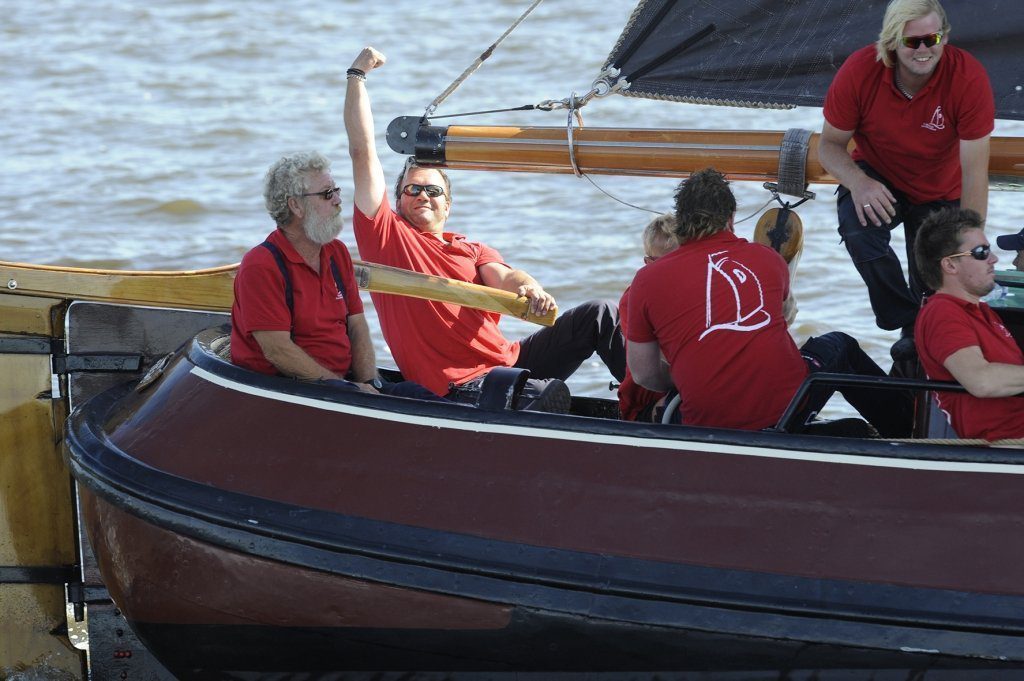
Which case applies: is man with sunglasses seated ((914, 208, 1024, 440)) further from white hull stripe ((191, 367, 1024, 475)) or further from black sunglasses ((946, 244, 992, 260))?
white hull stripe ((191, 367, 1024, 475))

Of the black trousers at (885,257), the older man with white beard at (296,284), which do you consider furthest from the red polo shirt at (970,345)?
the older man with white beard at (296,284)

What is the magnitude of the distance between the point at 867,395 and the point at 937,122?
2.61ft

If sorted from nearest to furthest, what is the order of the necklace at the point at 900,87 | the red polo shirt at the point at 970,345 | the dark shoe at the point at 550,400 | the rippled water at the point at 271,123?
the red polo shirt at the point at 970,345, the dark shoe at the point at 550,400, the necklace at the point at 900,87, the rippled water at the point at 271,123

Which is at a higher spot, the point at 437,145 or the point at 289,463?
the point at 437,145

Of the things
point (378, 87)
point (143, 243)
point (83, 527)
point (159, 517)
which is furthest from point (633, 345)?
point (378, 87)

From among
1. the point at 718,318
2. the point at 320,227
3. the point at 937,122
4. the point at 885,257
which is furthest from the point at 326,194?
the point at 937,122

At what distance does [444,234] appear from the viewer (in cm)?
480

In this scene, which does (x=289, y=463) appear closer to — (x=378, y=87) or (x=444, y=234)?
(x=444, y=234)

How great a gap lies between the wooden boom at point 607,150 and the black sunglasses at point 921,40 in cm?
52

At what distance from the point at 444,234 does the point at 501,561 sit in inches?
66.6

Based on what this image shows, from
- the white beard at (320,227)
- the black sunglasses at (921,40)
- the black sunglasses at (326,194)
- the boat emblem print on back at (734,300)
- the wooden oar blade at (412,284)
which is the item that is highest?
the black sunglasses at (921,40)

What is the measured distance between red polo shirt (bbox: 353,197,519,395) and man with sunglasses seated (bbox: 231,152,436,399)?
47 cm

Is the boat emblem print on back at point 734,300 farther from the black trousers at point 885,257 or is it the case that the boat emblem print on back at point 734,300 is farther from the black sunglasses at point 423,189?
the black sunglasses at point 423,189

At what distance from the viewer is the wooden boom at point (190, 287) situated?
4293 mm
